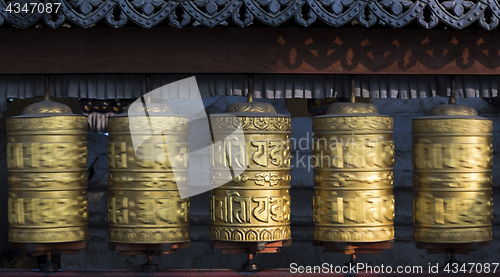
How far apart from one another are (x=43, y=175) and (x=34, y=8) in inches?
34.4

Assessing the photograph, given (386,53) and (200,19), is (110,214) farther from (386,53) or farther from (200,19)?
(386,53)

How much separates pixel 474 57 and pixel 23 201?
2571 millimetres

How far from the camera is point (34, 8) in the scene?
3.02 metres

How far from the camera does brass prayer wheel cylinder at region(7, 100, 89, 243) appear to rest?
322 cm

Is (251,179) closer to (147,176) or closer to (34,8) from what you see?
(147,176)

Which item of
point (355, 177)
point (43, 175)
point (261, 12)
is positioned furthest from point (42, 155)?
point (355, 177)

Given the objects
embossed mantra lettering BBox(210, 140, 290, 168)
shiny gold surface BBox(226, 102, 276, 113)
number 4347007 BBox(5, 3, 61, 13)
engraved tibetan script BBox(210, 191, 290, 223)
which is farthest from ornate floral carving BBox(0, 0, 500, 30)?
engraved tibetan script BBox(210, 191, 290, 223)

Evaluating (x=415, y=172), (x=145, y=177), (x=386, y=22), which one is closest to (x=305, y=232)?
(x=415, y=172)

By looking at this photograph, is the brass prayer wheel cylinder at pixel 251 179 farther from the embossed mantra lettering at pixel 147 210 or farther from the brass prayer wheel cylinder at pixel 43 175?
the brass prayer wheel cylinder at pixel 43 175

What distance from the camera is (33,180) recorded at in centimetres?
322

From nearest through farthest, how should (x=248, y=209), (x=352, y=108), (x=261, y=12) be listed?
(x=261, y=12) < (x=248, y=209) < (x=352, y=108)

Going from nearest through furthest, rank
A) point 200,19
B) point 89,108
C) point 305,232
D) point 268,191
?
point 200,19, point 268,191, point 305,232, point 89,108

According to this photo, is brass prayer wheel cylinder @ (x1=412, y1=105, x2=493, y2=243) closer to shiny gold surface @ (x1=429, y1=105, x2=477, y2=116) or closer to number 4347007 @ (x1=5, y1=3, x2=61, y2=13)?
shiny gold surface @ (x1=429, y1=105, x2=477, y2=116)

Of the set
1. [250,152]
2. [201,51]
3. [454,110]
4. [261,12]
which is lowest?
[250,152]
